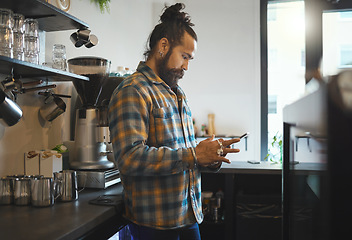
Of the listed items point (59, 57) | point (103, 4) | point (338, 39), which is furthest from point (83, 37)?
point (338, 39)

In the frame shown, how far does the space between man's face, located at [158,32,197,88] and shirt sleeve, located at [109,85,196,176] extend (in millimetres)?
253

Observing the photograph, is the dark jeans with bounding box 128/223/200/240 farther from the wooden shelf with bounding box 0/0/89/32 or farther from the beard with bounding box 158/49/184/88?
the wooden shelf with bounding box 0/0/89/32

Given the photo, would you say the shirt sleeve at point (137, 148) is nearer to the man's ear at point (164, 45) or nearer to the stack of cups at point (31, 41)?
the man's ear at point (164, 45)

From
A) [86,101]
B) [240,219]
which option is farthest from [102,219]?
[240,219]

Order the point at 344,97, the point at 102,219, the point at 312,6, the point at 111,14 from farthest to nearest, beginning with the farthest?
the point at 312,6 → the point at 111,14 → the point at 102,219 → the point at 344,97

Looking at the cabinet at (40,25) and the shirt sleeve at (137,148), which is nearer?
the shirt sleeve at (137,148)

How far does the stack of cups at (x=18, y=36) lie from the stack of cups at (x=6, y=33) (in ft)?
0.16

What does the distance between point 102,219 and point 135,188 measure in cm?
18

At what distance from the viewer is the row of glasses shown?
146 cm

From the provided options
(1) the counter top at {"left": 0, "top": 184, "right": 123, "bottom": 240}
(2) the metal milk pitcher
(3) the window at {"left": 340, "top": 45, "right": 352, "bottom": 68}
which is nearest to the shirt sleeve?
(1) the counter top at {"left": 0, "top": 184, "right": 123, "bottom": 240}

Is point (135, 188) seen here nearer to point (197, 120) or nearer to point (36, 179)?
point (36, 179)

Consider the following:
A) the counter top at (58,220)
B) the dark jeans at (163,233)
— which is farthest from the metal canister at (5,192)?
the dark jeans at (163,233)

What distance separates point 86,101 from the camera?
2109 millimetres

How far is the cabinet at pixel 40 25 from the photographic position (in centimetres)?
149
